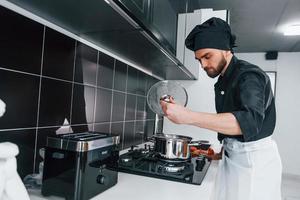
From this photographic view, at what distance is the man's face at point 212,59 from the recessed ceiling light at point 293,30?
2428 mm

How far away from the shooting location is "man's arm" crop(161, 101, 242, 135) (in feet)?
2.50

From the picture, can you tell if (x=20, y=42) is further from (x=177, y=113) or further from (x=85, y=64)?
(x=177, y=113)

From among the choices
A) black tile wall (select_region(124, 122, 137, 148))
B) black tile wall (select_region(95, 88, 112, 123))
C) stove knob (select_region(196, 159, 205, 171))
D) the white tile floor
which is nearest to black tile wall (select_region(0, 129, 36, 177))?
black tile wall (select_region(95, 88, 112, 123))

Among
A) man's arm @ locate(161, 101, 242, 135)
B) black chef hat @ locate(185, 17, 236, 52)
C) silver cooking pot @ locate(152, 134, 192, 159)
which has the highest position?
black chef hat @ locate(185, 17, 236, 52)

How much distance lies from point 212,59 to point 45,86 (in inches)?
26.5

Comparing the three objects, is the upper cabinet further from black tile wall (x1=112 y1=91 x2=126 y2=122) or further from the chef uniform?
black tile wall (x1=112 y1=91 x2=126 y2=122)

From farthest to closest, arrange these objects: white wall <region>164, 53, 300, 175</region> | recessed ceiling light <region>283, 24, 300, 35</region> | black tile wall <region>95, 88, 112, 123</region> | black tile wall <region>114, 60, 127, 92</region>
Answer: white wall <region>164, 53, 300, 175</region> → recessed ceiling light <region>283, 24, 300, 35</region> → black tile wall <region>114, 60, 127, 92</region> → black tile wall <region>95, 88, 112, 123</region>

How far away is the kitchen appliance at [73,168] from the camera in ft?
2.16

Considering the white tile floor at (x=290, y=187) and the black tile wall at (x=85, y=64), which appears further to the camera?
the white tile floor at (x=290, y=187)

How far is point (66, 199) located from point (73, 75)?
58cm

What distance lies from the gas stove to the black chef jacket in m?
0.25

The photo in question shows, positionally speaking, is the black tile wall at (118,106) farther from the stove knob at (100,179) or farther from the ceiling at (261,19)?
the ceiling at (261,19)

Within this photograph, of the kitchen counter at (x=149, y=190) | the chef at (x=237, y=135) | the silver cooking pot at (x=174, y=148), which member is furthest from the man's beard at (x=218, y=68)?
the kitchen counter at (x=149, y=190)

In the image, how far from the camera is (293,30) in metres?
2.93
